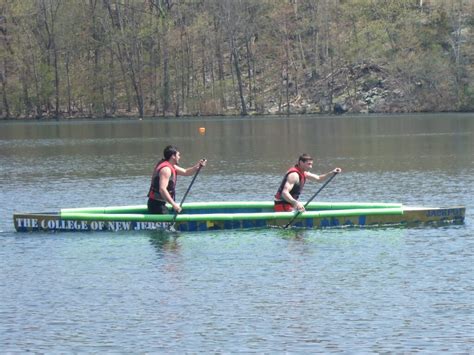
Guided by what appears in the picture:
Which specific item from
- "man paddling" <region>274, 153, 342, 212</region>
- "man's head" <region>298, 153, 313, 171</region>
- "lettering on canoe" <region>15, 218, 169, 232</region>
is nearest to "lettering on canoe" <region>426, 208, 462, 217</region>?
"man paddling" <region>274, 153, 342, 212</region>

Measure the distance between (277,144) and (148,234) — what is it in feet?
110

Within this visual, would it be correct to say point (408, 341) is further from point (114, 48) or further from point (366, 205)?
point (114, 48)

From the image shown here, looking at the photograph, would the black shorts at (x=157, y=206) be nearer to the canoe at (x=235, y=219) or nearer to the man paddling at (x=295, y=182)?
the canoe at (x=235, y=219)

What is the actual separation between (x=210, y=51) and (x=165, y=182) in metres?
86.4

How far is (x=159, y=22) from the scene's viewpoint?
361 ft

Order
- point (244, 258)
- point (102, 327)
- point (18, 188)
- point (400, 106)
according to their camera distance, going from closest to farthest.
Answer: point (102, 327), point (244, 258), point (18, 188), point (400, 106)

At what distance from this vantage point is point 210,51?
364 feet

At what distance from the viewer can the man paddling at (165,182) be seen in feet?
83.7

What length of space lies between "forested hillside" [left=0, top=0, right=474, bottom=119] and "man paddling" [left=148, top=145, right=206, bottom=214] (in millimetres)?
77173

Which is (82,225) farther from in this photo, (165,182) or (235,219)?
(235,219)

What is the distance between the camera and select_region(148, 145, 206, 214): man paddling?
2552 cm

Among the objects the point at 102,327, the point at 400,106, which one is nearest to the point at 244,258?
the point at 102,327

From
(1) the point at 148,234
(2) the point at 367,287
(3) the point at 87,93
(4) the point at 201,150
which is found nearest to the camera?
(2) the point at 367,287

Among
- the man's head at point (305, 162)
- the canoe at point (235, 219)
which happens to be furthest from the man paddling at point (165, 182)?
the man's head at point (305, 162)
